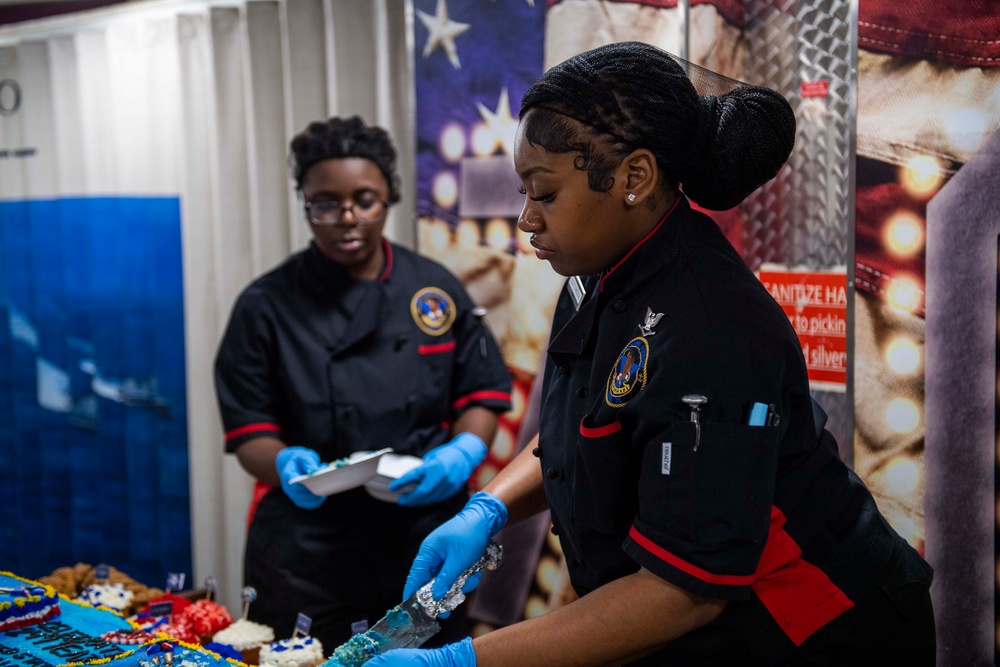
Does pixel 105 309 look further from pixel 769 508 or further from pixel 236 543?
pixel 769 508

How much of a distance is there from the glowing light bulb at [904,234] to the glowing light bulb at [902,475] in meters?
0.55

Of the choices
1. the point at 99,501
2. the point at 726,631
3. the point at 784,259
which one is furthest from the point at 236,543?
the point at 726,631

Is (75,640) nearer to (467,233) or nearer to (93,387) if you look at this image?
(467,233)

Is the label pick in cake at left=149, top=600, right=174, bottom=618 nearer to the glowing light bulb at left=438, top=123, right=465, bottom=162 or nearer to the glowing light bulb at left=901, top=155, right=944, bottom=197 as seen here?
the glowing light bulb at left=438, top=123, right=465, bottom=162

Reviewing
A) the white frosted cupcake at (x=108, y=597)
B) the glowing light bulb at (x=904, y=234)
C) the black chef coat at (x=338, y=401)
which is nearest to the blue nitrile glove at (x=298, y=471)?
the black chef coat at (x=338, y=401)

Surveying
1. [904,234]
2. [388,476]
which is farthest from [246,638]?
[904,234]

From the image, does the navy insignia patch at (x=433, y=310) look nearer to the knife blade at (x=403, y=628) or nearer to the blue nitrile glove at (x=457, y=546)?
the blue nitrile glove at (x=457, y=546)

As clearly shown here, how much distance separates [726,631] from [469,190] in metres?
2.09

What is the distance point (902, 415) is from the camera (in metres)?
2.48

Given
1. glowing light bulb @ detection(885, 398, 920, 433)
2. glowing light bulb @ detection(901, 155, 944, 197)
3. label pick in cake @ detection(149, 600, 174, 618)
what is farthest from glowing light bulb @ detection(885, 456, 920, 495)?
label pick in cake @ detection(149, 600, 174, 618)

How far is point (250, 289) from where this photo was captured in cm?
268

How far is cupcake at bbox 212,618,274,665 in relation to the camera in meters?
2.11

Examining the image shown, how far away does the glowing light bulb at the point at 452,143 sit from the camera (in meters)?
3.13

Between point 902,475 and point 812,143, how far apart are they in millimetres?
932
